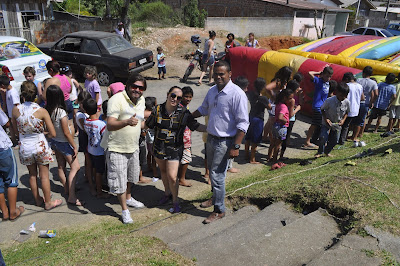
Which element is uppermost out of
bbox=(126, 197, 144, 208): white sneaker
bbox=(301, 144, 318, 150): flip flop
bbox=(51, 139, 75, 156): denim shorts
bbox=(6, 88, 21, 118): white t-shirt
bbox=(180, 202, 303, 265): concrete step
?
bbox=(6, 88, 21, 118): white t-shirt

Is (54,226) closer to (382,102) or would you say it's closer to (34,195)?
(34,195)

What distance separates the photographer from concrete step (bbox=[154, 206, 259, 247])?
4014mm

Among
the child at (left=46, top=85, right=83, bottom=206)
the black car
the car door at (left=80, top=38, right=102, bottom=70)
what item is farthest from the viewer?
the car door at (left=80, top=38, right=102, bottom=70)

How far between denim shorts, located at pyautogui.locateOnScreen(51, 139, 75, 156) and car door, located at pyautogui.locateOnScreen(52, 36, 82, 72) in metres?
7.97

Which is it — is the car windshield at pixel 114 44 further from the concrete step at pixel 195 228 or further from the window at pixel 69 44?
the concrete step at pixel 195 228

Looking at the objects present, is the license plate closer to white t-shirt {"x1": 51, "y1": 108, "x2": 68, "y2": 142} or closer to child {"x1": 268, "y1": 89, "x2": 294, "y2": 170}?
child {"x1": 268, "y1": 89, "x2": 294, "y2": 170}

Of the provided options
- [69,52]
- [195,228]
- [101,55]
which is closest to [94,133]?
[195,228]

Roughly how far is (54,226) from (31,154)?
100cm

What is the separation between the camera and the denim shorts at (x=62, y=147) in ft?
16.2

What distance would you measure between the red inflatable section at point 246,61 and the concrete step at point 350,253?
7.45 meters

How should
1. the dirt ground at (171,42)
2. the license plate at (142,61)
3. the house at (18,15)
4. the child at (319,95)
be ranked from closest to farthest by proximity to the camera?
the child at (319,95) → the license plate at (142,61) → the house at (18,15) → the dirt ground at (171,42)

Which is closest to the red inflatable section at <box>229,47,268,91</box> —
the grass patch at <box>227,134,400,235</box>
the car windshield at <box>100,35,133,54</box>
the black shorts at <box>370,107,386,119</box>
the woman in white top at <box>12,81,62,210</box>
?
the black shorts at <box>370,107,386,119</box>

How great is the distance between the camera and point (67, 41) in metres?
12.5

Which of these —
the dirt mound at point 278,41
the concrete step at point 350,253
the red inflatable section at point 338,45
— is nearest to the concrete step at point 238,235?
the concrete step at point 350,253
